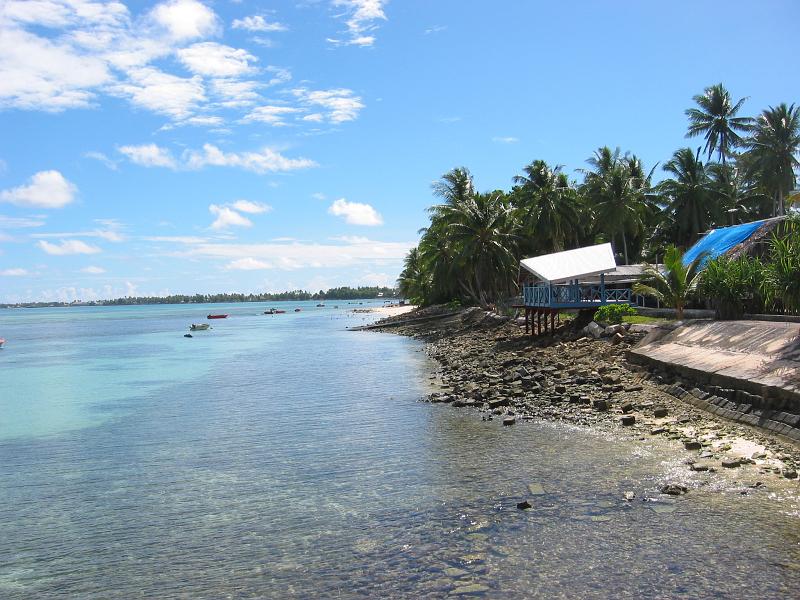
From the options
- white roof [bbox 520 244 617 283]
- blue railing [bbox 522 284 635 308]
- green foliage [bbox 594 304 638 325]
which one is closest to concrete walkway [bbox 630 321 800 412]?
green foliage [bbox 594 304 638 325]

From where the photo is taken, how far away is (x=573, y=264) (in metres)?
32.5

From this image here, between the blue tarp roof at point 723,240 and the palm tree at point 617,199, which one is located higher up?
the palm tree at point 617,199

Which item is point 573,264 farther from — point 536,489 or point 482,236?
point 536,489

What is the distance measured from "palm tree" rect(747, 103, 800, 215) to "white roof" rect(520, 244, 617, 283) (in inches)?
941

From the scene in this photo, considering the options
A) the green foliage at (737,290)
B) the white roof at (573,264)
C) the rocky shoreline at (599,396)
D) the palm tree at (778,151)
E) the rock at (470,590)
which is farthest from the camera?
the palm tree at (778,151)

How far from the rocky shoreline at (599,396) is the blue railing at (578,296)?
1.56m

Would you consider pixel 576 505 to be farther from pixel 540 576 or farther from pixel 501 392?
pixel 501 392

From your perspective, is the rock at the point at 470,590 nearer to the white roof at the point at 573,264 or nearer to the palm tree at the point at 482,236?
the white roof at the point at 573,264

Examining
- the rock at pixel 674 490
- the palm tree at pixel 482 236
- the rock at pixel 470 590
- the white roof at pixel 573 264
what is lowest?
the rock at pixel 470 590

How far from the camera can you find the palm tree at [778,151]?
49.0 metres

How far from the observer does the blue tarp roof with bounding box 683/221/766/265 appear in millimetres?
31125

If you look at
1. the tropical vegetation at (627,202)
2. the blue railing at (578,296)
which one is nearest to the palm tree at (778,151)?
the tropical vegetation at (627,202)

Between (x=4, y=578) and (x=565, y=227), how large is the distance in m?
49.3

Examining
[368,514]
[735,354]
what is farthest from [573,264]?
[368,514]
